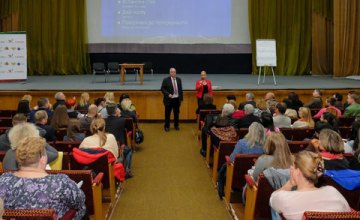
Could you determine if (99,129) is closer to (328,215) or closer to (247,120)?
(247,120)

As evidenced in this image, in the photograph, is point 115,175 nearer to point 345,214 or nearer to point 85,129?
point 85,129

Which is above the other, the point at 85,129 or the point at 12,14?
the point at 12,14

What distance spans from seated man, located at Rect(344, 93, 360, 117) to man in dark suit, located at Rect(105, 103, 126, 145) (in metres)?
3.58

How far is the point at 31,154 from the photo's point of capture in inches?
122

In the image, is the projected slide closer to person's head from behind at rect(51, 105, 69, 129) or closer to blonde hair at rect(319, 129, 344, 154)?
person's head from behind at rect(51, 105, 69, 129)

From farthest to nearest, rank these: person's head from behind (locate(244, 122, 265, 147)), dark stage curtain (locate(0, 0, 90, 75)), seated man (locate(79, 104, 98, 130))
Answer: dark stage curtain (locate(0, 0, 90, 75)) < seated man (locate(79, 104, 98, 130)) < person's head from behind (locate(244, 122, 265, 147))

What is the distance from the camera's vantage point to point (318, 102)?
27.7 ft

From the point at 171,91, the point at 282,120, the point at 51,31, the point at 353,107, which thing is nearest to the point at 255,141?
the point at 282,120

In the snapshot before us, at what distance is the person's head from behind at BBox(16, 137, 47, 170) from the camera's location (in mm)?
3100

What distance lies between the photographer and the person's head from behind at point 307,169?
2.91 metres

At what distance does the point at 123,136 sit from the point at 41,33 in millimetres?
9426

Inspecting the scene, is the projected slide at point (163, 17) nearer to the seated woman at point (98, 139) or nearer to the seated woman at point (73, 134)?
the seated woman at point (73, 134)

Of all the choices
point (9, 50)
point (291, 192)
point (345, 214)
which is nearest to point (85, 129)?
point (291, 192)

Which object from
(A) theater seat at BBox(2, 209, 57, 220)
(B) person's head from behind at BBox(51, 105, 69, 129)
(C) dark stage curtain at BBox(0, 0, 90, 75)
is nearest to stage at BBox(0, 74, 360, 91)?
(C) dark stage curtain at BBox(0, 0, 90, 75)
